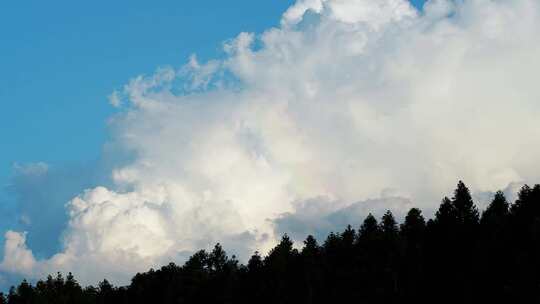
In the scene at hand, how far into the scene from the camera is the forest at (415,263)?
3423 inches

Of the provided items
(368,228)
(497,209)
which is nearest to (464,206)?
(497,209)

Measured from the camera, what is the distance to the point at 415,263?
338ft

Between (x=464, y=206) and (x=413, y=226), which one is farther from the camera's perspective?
(x=413, y=226)

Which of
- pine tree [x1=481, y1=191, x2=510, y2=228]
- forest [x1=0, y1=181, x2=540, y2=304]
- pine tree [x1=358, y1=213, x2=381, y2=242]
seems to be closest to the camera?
forest [x1=0, y1=181, x2=540, y2=304]

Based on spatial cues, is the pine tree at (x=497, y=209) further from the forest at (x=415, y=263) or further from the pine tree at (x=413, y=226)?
the pine tree at (x=413, y=226)

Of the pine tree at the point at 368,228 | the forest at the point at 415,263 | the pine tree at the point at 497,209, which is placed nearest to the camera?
the forest at the point at 415,263

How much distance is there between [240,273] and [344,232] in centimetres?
3267

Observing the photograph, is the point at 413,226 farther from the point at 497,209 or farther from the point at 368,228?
the point at 497,209

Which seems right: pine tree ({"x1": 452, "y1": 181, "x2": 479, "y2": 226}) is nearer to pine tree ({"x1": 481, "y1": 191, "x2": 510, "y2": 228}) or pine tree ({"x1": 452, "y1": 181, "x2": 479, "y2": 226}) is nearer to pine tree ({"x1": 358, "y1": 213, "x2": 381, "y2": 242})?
pine tree ({"x1": 481, "y1": 191, "x2": 510, "y2": 228})

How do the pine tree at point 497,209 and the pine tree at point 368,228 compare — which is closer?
the pine tree at point 497,209

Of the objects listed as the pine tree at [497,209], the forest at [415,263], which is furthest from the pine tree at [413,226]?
the pine tree at [497,209]

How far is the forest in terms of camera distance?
86.9 metres

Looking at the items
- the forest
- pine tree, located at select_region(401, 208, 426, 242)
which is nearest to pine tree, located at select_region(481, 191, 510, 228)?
the forest

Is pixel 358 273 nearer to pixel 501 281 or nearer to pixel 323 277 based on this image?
pixel 323 277
